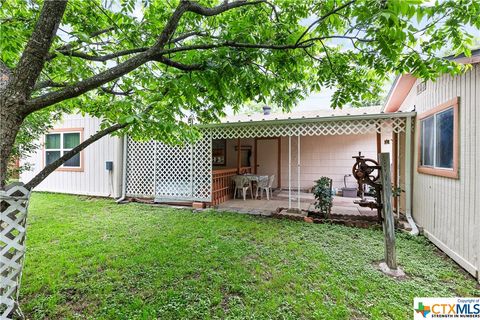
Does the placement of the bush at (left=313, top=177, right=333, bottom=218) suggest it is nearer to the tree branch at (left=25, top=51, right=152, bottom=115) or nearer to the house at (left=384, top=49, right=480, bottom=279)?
the house at (left=384, top=49, right=480, bottom=279)

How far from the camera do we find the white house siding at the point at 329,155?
8883 millimetres

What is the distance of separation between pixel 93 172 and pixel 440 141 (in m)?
10.0

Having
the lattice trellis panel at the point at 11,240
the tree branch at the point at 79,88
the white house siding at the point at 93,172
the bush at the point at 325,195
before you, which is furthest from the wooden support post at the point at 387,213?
the white house siding at the point at 93,172

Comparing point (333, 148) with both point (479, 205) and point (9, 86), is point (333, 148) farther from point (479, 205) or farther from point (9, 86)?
point (9, 86)

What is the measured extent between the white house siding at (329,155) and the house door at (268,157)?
26cm

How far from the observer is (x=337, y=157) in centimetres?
923

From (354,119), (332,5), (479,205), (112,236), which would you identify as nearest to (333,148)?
(354,119)

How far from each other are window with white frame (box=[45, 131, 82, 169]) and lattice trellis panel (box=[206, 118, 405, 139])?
18.9ft

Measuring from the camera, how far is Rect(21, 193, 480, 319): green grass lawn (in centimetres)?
241

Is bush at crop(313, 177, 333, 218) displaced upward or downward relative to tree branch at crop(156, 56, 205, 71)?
downward

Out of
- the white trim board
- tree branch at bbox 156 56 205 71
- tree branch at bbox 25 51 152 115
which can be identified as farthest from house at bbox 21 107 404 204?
tree branch at bbox 25 51 152 115

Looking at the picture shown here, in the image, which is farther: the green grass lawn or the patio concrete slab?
the patio concrete slab

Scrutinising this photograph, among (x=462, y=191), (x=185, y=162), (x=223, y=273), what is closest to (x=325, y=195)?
(x=462, y=191)

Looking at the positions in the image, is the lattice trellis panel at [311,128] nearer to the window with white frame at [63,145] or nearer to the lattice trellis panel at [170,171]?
the lattice trellis panel at [170,171]
